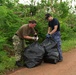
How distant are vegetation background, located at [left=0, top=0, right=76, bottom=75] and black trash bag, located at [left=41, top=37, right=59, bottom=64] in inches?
44.1

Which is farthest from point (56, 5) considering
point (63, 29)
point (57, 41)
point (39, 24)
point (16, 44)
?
point (16, 44)

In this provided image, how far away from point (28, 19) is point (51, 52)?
299cm

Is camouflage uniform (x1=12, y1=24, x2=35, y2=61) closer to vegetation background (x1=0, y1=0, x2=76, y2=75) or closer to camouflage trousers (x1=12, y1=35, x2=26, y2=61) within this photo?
camouflage trousers (x1=12, y1=35, x2=26, y2=61)

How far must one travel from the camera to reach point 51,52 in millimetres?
8227

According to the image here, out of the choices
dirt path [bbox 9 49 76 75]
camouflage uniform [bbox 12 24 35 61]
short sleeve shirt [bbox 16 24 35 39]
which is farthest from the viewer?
camouflage uniform [bbox 12 24 35 61]

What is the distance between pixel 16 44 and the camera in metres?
7.87

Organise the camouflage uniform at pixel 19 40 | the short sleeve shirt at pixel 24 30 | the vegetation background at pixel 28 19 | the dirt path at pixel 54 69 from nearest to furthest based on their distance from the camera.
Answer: the dirt path at pixel 54 69
the short sleeve shirt at pixel 24 30
the camouflage uniform at pixel 19 40
the vegetation background at pixel 28 19

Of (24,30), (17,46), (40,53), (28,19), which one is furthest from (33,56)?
(28,19)

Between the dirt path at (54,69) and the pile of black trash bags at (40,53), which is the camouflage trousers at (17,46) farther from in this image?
the dirt path at (54,69)

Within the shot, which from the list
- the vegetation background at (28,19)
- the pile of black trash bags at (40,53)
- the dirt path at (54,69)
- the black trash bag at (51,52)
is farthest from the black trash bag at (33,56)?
the vegetation background at (28,19)

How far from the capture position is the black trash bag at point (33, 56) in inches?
306

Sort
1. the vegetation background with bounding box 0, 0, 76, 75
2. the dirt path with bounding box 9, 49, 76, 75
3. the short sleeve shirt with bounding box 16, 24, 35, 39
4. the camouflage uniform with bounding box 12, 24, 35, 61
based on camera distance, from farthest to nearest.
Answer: the vegetation background with bounding box 0, 0, 76, 75, the camouflage uniform with bounding box 12, 24, 35, 61, the short sleeve shirt with bounding box 16, 24, 35, 39, the dirt path with bounding box 9, 49, 76, 75

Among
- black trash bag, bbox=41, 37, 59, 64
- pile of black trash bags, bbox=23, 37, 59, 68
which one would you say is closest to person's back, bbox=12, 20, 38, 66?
pile of black trash bags, bbox=23, 37, 59, 68

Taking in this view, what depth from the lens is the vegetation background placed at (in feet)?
26.7
